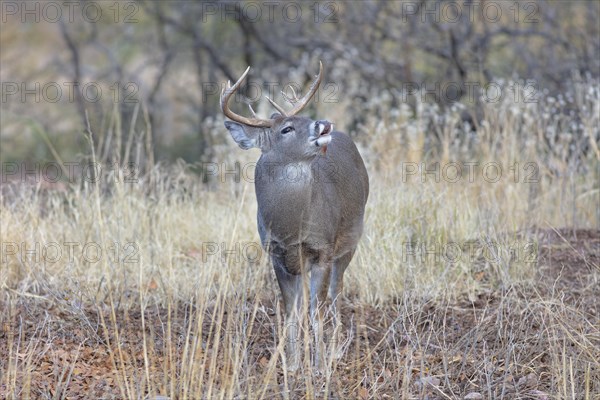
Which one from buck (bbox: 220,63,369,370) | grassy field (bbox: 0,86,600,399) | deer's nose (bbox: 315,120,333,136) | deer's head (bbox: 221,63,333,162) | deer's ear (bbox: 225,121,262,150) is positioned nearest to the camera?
grassy field (bbox: 0,86,600,399)

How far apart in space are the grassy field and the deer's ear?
2.46 feet

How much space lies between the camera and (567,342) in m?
5.88

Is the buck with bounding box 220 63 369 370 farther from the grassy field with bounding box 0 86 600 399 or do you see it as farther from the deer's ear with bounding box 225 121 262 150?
A: the grassy field with bounding box 0 86 600 399

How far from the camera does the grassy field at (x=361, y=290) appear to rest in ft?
17.0

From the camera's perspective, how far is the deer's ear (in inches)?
250

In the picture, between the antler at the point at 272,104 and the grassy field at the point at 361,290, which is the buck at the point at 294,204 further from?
the grassy field at the point at 361,290

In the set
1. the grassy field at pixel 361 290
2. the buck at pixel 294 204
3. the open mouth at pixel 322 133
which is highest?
the open mouth at pixel 322 133

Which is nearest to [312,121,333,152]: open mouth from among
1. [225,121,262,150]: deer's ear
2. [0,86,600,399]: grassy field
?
[225,121,262,150]: deer's ear

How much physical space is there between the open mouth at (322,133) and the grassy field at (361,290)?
752 mm

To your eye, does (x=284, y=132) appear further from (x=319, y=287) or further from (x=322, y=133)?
(x=319, y=287)

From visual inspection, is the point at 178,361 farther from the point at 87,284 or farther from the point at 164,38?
the point at 164,38

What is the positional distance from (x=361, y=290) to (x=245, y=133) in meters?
1.64

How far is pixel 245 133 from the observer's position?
20.9ft

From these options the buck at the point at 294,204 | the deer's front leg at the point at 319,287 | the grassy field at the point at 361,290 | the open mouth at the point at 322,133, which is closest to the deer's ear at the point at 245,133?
the buck at the point at 294,204
